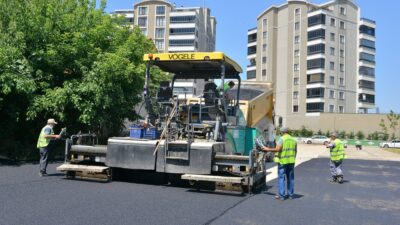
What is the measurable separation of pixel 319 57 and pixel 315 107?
8.51 metres

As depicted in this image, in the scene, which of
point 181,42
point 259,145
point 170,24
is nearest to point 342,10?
point 181,42

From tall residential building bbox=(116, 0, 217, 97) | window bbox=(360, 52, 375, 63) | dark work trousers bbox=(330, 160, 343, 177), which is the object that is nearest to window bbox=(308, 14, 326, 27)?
window bbox=(360, 52, 375, 63)

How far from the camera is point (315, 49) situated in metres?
80.6

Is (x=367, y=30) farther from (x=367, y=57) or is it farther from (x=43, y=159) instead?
(x=43, y=159)

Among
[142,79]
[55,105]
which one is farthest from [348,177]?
[55,105]

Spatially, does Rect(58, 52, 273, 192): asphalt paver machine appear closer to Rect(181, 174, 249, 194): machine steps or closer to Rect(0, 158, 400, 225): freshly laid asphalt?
Rect(181, 174, 249, 194): machine steps

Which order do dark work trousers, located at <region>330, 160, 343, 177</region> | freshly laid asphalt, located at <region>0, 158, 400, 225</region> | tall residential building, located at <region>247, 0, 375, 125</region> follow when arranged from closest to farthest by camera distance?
freshly laid asphalt, located at <region>0, 158, 400, 225</region> → dark work trousers, located at <region>330, 160, 343, 177</region> → tall residential building, located at <region>247, 0, 375, 125</region>

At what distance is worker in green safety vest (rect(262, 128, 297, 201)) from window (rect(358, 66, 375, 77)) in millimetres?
80493

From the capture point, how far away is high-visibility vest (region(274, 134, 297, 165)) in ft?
31.1

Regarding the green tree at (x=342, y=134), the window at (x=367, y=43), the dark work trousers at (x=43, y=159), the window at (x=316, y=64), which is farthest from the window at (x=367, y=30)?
the dark work trousers at (x=43, y=159)

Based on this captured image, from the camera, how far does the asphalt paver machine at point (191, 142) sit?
944 centimetres

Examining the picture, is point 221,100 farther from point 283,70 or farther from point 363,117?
point 283,70

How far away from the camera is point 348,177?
15000 millimetres

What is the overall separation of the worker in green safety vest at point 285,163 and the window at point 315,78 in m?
71.7
